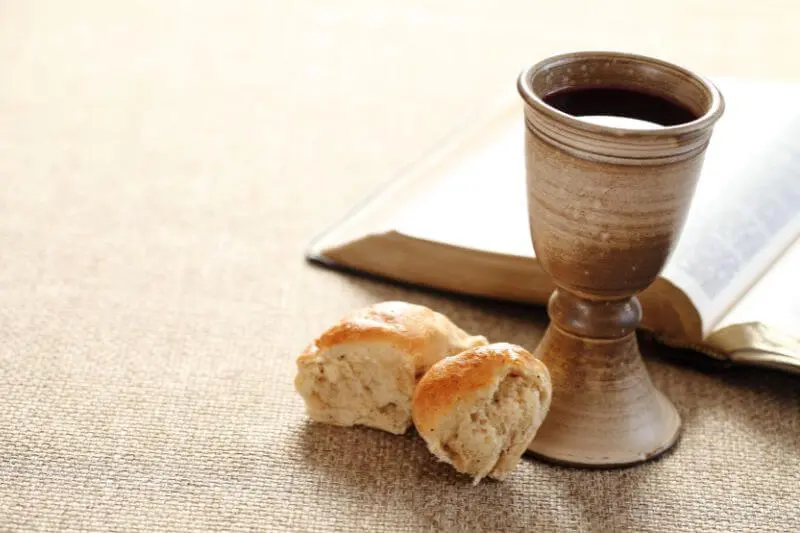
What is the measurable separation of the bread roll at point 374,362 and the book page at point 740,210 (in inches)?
8.4

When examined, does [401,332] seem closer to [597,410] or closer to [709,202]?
[597,410]

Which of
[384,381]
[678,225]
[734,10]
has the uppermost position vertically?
[678,225]

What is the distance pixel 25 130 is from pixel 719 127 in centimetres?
83

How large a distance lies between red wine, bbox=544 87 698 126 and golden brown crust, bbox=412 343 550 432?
184 mm

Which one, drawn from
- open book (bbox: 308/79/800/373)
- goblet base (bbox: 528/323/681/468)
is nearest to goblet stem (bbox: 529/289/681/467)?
goblet base (bbox: 528/323/681/468)

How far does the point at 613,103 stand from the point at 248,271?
0.43 metres

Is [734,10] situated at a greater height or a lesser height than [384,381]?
lesser

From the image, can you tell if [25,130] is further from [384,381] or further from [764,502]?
[764,502]

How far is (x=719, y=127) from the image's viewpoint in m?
1.08

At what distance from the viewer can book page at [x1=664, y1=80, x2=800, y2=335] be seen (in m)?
0.91

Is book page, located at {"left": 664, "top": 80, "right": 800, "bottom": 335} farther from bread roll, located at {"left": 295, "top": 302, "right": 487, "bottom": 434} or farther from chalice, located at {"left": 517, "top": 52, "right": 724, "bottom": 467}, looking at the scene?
bread roll, located at {"left": 295, "top": 302, "right": 487, "bottom": 434}

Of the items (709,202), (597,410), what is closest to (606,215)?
(597,410)

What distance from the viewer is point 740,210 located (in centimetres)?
97

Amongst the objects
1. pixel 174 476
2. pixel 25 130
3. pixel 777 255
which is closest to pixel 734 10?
pixel 777 255
